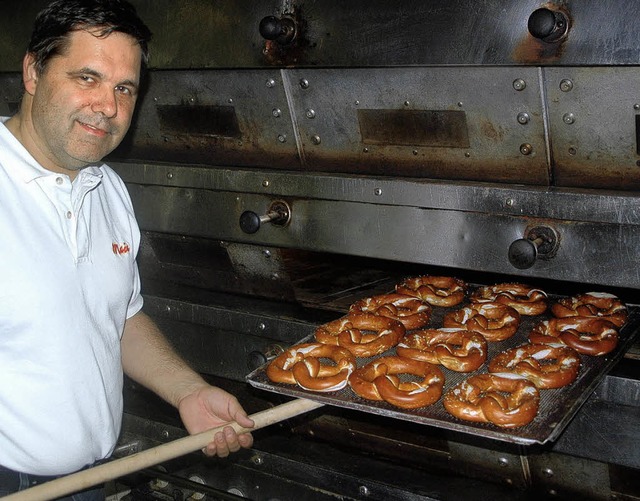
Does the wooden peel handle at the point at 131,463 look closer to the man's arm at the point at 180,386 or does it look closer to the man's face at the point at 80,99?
the man's arm at the point at 180,386

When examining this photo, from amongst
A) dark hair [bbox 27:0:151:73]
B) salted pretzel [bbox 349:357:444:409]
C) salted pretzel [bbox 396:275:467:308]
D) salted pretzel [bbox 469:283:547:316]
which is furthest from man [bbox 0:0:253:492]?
salted pretzel [bbox 469:283:547:316]

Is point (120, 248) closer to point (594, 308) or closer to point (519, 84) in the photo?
point (519, 84)

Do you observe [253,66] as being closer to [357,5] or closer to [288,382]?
[357,5]

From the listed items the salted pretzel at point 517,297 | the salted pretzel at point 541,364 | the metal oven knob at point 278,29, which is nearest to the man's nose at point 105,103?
the metal oven knob at point 278,29

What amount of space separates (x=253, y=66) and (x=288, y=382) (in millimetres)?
1389

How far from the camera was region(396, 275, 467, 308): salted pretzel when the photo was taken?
3.40m

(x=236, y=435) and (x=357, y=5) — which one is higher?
(x=357, y=5)

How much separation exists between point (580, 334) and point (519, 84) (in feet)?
3.06

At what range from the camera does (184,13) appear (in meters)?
3.56

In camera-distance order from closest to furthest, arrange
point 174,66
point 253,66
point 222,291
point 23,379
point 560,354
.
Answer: point 23,379 < point 560,354 < point 253,66 < point 174,66 < point 222,291

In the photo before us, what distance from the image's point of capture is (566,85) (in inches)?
107

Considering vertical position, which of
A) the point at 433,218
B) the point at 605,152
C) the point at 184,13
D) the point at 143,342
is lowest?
the point at 143,342

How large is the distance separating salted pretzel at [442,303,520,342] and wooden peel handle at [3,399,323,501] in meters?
0.78

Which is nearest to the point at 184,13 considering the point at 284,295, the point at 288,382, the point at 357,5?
the point at 357,5
